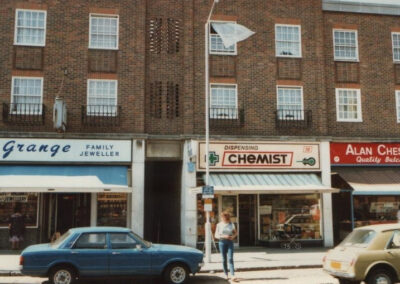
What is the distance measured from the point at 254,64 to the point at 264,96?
151cm

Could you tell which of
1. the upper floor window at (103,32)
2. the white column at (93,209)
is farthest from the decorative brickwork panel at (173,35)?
the white column at (93,209)

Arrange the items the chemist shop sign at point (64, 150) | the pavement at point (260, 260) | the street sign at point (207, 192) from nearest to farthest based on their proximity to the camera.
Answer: the pavement at point (260, 260), the street sign at point (207, 192), the chemist shop sign at point (64, 150)

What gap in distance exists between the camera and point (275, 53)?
67.8 feet

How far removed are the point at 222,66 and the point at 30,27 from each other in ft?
27.3

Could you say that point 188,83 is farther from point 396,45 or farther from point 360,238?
point 360,238

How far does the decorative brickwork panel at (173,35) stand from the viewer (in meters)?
20.1

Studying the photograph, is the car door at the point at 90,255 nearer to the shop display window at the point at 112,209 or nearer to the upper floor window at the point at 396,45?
the shop display window at the point at 112,209

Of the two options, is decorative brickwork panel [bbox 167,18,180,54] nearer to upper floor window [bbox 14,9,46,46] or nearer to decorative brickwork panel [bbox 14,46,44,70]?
upper floor window [bbox 14,9,46,46]

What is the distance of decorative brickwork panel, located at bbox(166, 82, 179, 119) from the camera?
1969 cm

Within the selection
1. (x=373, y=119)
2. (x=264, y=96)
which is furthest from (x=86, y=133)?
(x=373, y=119)

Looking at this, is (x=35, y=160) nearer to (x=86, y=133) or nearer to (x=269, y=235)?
(x=86, y=133)

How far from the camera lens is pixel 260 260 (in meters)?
15.7

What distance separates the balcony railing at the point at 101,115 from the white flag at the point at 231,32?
207 inches

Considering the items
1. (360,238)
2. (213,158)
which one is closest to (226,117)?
(213,158)
